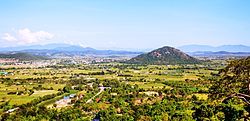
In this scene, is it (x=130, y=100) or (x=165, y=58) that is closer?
(x=130, y=100)

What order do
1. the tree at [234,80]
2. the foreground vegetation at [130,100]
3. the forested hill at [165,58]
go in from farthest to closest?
the forested hill at [165,58]
the foreground vegetation at [130,100]
the tree at [234,80]

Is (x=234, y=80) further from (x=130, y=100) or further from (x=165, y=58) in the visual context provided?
(x=165, y=58)

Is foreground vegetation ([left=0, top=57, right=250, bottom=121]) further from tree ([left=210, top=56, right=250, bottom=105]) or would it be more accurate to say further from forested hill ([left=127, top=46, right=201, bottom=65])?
forested hill ([left=127, top=46, right=201, bottom=65])

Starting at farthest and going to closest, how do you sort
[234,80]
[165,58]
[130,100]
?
[165,58]
[130,100]
[234,80]

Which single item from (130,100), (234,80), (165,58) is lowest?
(130,100)

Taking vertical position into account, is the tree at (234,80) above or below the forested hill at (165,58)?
above

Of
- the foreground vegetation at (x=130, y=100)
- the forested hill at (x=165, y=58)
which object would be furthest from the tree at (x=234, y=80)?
the forested hill at (x=165, y=58)

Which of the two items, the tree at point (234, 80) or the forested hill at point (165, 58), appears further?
the forested hill at point (165, 58)

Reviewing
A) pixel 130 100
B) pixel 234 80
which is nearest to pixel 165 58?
pixel 130 100

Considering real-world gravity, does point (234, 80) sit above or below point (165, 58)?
above

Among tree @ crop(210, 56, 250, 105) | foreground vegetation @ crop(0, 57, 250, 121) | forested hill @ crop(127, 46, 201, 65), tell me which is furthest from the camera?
forested hill @ crop(127, 46, 201, 65)

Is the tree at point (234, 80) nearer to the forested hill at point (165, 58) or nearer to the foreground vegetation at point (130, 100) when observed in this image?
the foreground vegetation at point (130, 100)

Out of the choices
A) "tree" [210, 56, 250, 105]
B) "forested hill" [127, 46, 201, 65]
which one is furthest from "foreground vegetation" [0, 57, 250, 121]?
"forested hill" [127, 46, 201, 65]

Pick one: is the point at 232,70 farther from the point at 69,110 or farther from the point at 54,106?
the point at 54,106
